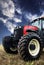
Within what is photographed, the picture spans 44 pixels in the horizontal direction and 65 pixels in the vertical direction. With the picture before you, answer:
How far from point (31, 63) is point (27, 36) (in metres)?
1.25

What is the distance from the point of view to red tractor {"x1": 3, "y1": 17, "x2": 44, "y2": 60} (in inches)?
450

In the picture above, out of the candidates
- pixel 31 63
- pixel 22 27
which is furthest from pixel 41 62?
pixel 22 27

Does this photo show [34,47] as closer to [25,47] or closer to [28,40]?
[28,40]

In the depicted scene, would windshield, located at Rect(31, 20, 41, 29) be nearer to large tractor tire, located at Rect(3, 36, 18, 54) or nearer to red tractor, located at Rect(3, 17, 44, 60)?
red tractor, located at Rect(3, 17, 44, 60)

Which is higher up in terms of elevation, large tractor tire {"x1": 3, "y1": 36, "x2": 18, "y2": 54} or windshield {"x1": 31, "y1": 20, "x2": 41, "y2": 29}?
windshield {"x1": 31, "y1": 20, "x2": 41, "y2": 29}

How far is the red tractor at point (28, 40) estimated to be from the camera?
11430mm

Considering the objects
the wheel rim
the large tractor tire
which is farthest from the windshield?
the large tractor tire

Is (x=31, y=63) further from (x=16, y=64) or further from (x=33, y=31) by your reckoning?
(x=33, y=31)

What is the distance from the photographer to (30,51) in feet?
38.8

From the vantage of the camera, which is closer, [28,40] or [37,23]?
[28,40]

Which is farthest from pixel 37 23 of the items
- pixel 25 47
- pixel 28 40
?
pixel 25 47

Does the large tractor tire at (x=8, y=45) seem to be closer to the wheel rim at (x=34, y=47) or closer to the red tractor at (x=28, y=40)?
the red tractor at (x=28, y=40)

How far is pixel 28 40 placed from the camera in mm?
11625

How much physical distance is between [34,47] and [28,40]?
538 mm
